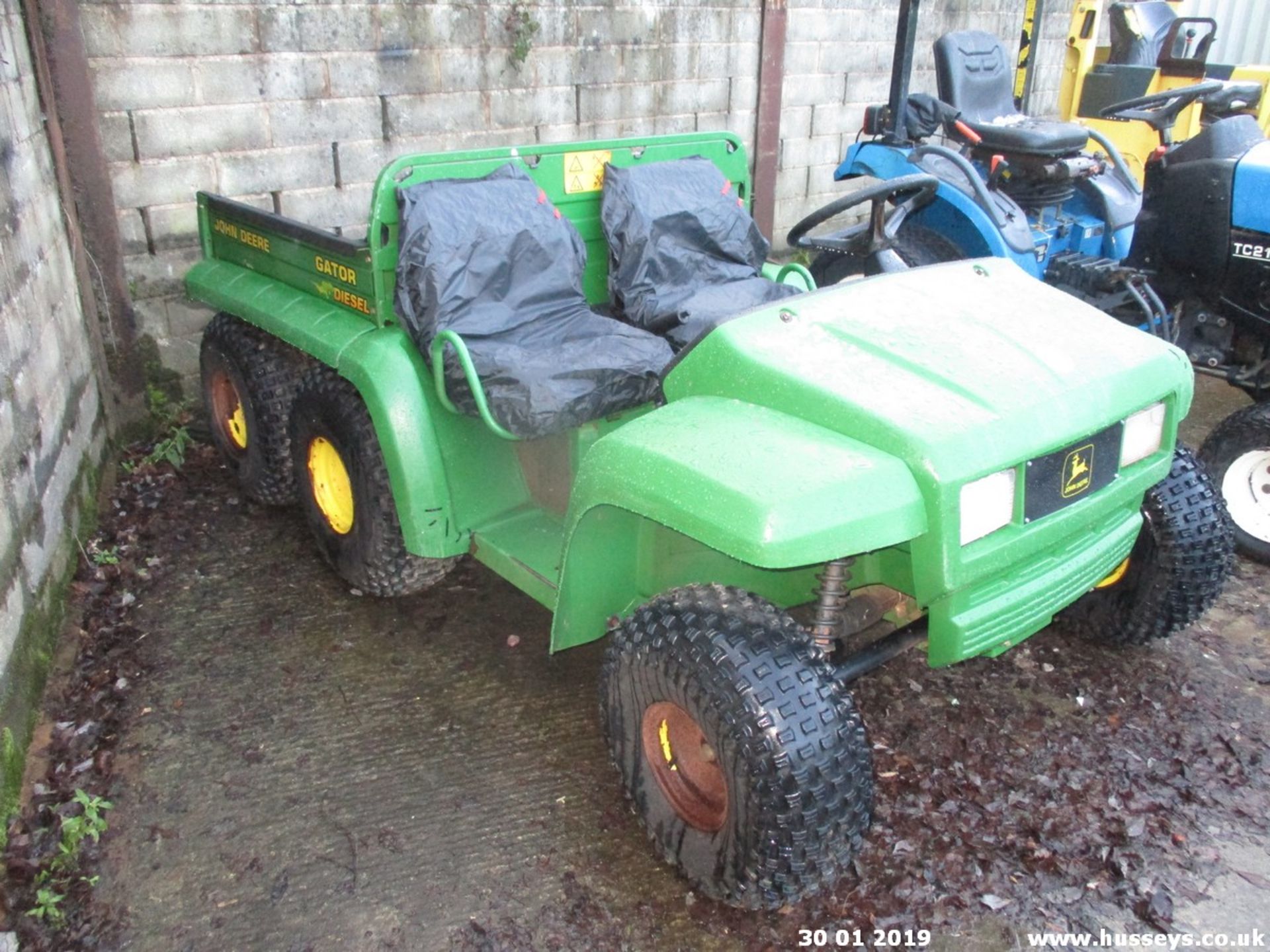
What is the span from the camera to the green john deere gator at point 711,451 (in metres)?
1.99

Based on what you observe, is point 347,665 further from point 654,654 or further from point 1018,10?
point 1018,10

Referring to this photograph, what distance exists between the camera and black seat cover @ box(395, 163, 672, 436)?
2.69 meters

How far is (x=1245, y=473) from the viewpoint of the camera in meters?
3.57

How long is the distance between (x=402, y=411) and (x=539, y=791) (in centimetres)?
105

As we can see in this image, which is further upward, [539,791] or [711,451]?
[711,451]

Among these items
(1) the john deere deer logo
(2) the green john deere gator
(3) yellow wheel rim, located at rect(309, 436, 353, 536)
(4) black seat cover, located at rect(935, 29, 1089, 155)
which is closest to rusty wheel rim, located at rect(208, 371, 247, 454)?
(2) the green john deere gator

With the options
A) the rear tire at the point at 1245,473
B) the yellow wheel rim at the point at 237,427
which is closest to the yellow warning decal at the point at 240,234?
the yellow wheel rim at the point at 237,427

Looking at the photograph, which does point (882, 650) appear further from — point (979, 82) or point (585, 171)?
point (979, 82)

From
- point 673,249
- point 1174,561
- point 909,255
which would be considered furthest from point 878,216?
point 1174,561

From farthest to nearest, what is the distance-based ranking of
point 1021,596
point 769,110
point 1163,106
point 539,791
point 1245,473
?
1. point 769,110
2. point 1163,106
3. point 1245,473
4. point 539,791
5. point 1021,596

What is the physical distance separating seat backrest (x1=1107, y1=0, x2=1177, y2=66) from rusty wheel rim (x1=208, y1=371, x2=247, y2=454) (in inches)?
263

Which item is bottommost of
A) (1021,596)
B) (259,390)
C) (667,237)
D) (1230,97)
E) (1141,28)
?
(259,390)

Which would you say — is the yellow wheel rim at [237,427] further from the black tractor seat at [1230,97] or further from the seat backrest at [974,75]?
the black tractor seat at [1230,97]

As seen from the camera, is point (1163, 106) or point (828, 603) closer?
point (828, 603)
